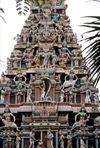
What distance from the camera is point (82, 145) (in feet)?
64.3

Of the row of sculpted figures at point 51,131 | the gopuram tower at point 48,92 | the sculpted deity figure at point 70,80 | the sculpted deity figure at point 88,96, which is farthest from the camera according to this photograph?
the sculpted deity figure at point 70,80

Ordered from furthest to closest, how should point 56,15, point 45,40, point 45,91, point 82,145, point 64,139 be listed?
point 56,15 → point 45,40 → point 45,91 → point 64,139 → point 82,145

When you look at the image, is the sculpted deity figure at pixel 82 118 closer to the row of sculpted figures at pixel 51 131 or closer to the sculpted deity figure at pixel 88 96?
the row of sculpted figures at pixel 51 131

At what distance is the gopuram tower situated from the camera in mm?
20344

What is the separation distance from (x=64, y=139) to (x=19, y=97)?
5.43m

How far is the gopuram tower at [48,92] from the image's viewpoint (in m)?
20.3

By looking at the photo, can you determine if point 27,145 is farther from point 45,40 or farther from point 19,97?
point 45,40

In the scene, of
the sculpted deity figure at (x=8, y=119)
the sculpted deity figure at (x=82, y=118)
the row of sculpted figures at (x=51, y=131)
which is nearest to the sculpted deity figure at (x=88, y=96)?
the row of sculpted figures at (x=51, y=131)

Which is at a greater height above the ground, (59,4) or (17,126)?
(59,4)

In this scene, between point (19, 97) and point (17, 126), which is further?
point (19, 97)

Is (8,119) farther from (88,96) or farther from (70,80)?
(88,96)

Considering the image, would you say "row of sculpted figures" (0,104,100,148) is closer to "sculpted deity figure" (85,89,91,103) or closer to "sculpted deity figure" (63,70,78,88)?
"sculpted deity figure" (85,89,91,103)

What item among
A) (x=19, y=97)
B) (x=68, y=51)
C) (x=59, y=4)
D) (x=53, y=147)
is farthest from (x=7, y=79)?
(x=59, y=4)

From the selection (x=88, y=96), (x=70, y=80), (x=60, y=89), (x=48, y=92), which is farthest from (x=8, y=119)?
(x=88, y=96)
